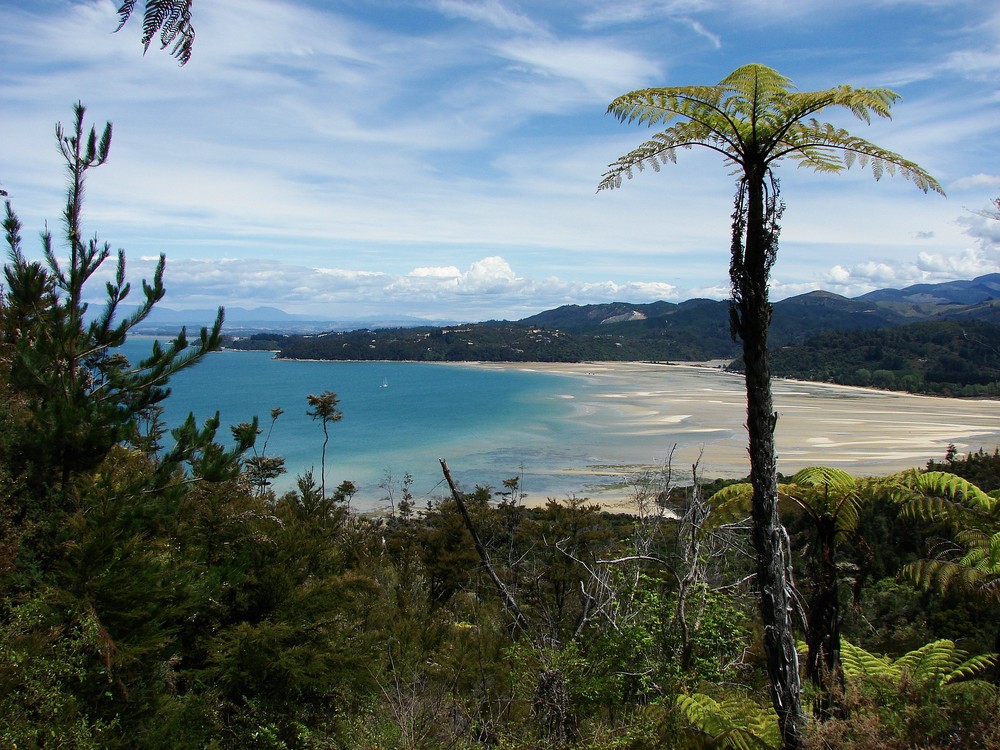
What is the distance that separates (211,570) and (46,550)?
148cm

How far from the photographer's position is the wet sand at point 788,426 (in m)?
32.9

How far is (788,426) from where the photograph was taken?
44250mm

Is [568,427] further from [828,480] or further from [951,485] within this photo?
[828,480]

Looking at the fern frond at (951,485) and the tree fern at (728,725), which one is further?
the fern frond at (951,485)

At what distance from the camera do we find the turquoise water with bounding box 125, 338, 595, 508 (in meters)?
32.9

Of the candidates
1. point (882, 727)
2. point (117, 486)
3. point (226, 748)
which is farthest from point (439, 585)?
point (882, 727)

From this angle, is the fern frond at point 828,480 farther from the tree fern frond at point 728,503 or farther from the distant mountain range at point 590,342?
the distant mountain range at point 590,342

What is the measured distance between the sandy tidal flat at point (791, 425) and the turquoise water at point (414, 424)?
3893 millimetres

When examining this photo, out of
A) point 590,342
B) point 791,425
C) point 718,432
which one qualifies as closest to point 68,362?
point 718,432

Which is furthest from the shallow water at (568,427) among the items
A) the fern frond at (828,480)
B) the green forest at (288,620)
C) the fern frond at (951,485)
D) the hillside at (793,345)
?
the fern frond at (828,480)

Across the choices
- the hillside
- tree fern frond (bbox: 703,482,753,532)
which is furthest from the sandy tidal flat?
tree fern frond (bbox: 703,482,753,532)

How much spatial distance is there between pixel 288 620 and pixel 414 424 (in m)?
43.1

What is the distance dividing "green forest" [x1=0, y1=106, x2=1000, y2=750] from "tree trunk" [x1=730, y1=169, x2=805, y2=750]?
316 mm

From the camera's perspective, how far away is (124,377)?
6535 mm
